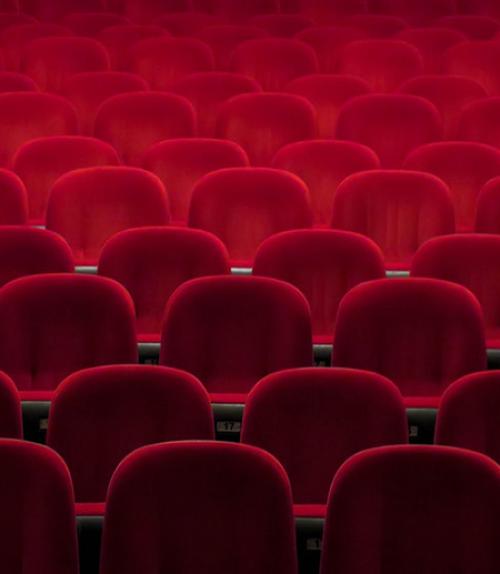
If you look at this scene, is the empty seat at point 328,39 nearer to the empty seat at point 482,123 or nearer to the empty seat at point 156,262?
the empty seat at point 482,123

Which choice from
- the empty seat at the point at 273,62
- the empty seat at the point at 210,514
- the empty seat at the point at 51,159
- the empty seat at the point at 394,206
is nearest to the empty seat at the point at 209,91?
the empty seat at the point at 273,62

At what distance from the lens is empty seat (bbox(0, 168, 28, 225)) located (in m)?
3.58

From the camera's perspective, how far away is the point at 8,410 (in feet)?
7.80

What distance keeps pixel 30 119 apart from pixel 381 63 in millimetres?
1431

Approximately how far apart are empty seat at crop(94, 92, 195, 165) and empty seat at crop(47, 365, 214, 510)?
6.43ft

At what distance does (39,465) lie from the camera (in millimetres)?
2051

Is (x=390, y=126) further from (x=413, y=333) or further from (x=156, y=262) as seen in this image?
(x=413, y=333)

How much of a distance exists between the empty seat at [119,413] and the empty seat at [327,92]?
7.46 ft

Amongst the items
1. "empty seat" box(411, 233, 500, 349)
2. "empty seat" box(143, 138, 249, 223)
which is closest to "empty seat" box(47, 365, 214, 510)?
"empty seat" box(411, 233, 500, 349)

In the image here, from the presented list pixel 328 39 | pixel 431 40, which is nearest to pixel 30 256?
pixel 328 39

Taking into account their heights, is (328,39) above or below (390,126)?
above

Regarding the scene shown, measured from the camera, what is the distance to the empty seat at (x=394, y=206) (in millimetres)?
3586

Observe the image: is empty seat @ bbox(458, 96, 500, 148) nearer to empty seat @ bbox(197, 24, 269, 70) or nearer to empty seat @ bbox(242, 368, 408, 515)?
empty seat @ bbox(197, 24, 269, 70)

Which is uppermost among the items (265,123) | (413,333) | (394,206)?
(265,123)
